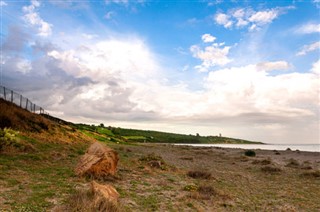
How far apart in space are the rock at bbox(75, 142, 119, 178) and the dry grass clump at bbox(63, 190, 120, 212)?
543 centimetres

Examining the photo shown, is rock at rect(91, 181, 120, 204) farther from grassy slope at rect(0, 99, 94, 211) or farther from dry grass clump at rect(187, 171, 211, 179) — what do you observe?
dry grass clump at rect(187, 171, 211, 179)

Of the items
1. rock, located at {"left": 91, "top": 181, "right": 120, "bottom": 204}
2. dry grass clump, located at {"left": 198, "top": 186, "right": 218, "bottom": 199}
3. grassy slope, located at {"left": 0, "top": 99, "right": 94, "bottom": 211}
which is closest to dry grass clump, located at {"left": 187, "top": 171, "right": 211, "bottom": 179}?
dry grass clump, located at {"left": 198, "top": 186, "right": 218, "bottom": 199}

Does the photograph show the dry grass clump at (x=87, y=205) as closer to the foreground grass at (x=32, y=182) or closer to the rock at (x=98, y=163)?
the foreground grass at (x=32, y=182)

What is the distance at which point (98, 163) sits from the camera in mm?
16094

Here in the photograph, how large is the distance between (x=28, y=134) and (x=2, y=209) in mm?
23919

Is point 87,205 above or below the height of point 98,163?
below

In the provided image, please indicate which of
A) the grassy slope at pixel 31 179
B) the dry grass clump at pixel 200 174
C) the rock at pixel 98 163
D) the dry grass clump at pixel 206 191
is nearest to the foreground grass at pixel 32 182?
the grassy slope at pixel 31 179

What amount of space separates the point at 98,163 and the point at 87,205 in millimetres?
6535

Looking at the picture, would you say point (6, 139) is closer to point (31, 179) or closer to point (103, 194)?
point (31, 179)

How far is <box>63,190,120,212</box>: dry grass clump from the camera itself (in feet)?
31.2

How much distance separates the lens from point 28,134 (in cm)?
3172

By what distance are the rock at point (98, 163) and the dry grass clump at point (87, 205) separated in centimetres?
543

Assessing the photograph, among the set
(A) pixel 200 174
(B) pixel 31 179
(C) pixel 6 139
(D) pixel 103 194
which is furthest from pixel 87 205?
(C) pixel 6 139

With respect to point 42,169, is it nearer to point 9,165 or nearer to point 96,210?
point 9,165
